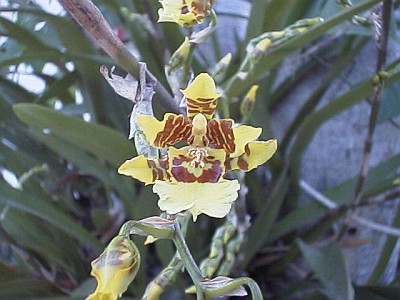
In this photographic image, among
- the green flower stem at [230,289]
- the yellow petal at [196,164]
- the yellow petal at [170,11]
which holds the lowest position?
the green flower stem at [230,289]

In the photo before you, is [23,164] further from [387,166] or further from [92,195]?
[387,166]

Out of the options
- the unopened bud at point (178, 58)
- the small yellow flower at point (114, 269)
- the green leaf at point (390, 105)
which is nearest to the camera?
the small yellow flower at point (114, 269)

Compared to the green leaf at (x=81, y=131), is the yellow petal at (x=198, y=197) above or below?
above

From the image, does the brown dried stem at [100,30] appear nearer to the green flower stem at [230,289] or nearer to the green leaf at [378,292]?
the green flower stem at [230,289]

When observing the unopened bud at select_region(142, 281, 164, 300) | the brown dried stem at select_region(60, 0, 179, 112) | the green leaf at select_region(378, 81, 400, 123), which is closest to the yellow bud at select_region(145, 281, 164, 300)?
the unopened bud at select_region(142, 281, 164, 300)

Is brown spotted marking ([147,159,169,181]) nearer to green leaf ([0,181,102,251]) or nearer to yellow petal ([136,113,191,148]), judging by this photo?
yellow petal ([136,113,191,148])

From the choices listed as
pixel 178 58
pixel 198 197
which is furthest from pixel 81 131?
pixel 198 197

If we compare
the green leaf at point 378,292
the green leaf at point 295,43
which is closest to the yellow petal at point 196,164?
the green leaf at point 295,43

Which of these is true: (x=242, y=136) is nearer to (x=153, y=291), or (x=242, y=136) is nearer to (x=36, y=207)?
(x=153, y=291)

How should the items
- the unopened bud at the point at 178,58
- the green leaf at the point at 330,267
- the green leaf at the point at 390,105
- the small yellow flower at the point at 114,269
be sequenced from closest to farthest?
the small yellow flower at the point at 114,269 → the unopened bud at the point at 178,58 → the green leaf at the point at 330,267 → the green leaf at the point at 390,105
